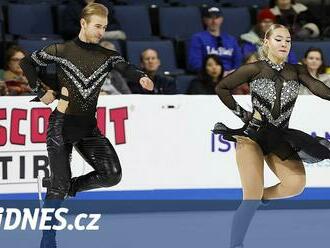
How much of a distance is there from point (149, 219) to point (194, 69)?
2.40 m

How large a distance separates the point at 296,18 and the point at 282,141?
16.6 feet

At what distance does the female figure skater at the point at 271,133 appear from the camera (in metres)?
5.86

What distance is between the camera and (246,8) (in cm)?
1055

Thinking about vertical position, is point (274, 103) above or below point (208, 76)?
above

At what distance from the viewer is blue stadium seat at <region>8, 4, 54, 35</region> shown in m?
9.74

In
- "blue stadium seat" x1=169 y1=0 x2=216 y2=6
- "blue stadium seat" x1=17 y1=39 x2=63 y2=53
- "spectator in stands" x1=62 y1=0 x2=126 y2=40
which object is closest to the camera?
"blue stadium seat" x1=17 y1=39 x2=63 y2=53

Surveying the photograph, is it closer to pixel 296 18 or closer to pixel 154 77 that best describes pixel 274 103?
pixel 154 77

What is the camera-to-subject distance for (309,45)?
10.1 meters

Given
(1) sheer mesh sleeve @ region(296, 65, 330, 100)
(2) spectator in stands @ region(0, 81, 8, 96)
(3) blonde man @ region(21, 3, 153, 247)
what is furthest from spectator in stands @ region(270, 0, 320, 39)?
(3) blonde man @ region(21, 3, 153, 247)

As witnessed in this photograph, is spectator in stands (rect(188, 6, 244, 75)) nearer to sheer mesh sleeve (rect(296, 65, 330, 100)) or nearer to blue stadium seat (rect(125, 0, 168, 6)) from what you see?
blue stadium seat (rect(125, 0, 168, 6))

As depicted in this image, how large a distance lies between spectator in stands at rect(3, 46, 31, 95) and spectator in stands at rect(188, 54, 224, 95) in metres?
1.56

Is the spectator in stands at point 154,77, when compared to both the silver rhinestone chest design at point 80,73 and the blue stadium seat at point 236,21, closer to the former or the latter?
the blue stadium seat at point 236,21

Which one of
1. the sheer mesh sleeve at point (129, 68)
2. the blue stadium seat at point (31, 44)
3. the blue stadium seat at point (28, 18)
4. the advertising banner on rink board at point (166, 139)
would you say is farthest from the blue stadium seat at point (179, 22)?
the sheer mesh sleeve at point (129, 68)

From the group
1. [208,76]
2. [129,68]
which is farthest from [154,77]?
[129,68]
